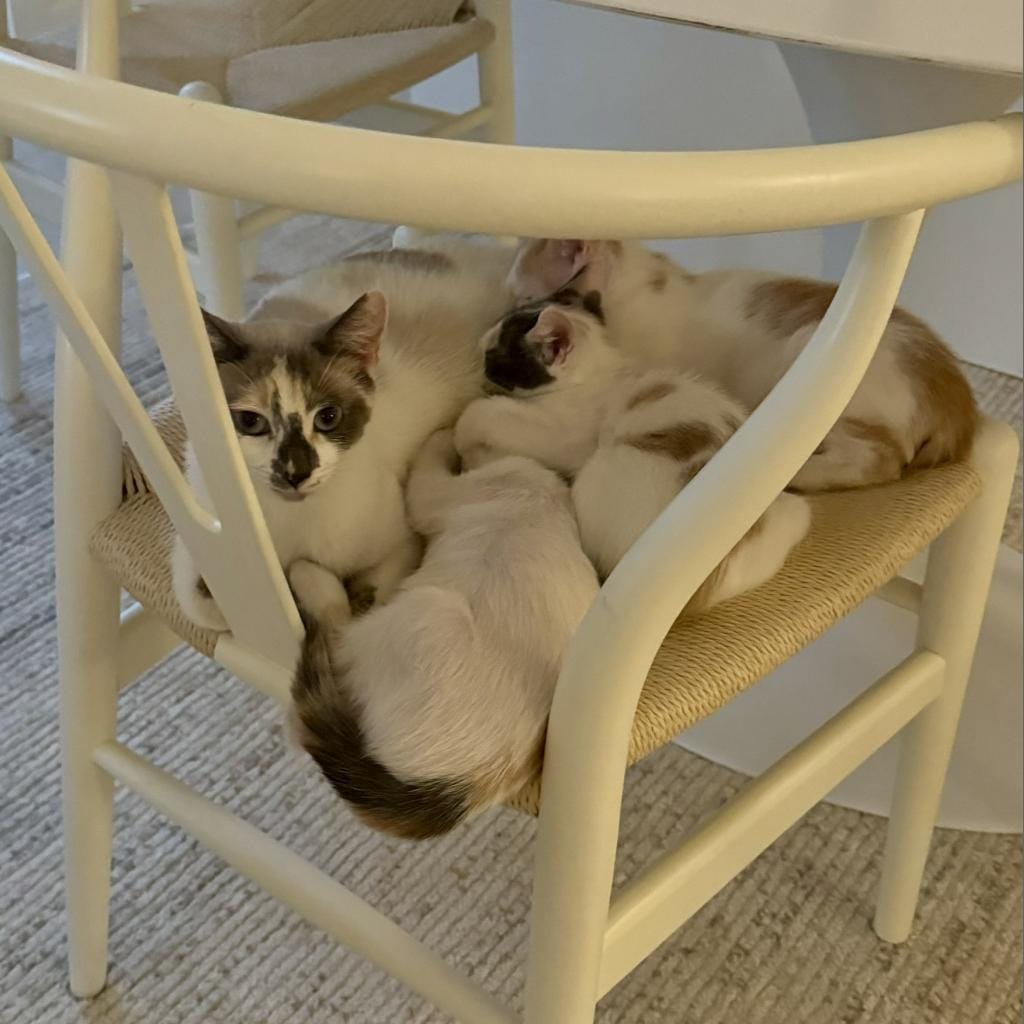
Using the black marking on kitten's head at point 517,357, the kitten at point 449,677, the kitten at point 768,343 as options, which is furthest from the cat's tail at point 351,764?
the kitten at point 768,343

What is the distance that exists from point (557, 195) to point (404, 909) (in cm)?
79

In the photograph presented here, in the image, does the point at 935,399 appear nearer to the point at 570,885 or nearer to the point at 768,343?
the point at 768,343

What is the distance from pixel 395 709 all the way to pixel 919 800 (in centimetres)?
54

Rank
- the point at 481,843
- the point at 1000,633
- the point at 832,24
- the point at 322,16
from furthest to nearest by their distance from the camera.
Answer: the point at 322,16 → the point at 1000,633 → the point at 481,843 → the point at 832,24

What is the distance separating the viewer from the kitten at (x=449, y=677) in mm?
541

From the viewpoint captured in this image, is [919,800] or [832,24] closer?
[832,24]

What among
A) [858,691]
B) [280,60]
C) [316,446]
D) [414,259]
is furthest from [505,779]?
[280,60]

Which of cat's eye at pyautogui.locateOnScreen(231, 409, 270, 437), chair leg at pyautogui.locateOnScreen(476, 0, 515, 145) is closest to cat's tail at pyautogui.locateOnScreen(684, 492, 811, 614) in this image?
cat's eye at pyautogui.locateOnScreen(231, 409, 270, 437)

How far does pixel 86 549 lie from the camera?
74cm

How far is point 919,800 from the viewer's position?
3.05ft

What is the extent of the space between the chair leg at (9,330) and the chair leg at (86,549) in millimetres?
780

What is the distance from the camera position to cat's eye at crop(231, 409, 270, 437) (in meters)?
0.61

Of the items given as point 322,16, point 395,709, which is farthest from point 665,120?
point 395,709

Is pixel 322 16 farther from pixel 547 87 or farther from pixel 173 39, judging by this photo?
pixel 547 87
